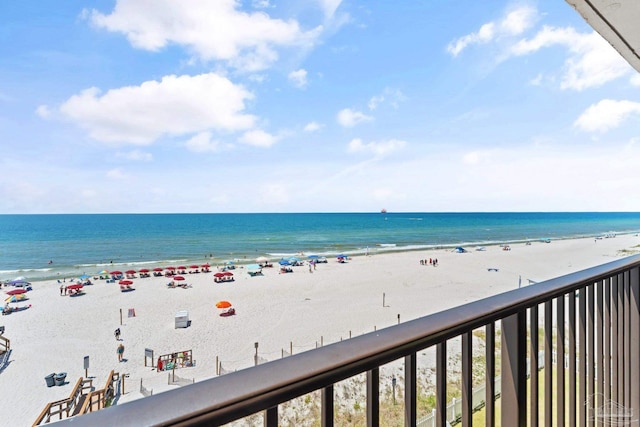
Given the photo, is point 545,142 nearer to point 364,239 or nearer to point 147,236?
point 364,239

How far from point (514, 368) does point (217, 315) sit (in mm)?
11202

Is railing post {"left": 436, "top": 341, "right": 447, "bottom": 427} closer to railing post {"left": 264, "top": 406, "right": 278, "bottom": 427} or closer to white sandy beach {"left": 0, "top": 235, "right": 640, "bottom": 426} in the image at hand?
railing post {"left": 264, "top": 406, "right": 278, "bottom": 427}

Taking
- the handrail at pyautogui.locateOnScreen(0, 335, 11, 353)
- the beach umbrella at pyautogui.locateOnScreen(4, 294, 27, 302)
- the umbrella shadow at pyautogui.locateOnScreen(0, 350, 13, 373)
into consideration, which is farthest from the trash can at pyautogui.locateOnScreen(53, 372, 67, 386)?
the beach umbrella at pyautogui.locateOnScreen(4, 294, 27, 302)

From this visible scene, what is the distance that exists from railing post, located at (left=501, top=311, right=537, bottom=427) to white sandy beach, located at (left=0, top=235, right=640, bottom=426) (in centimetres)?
716

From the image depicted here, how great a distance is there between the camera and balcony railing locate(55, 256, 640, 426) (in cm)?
A: 38

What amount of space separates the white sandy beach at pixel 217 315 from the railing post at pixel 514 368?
7.16 metres

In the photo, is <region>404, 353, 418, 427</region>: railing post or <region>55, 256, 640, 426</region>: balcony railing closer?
<region>55, 256, 640, 426</region>: balcony railing

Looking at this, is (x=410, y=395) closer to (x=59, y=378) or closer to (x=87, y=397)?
(x=87, y=397)

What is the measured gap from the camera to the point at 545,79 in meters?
5.21

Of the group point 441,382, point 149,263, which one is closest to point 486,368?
point 441,382

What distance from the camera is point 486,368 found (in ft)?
2.83

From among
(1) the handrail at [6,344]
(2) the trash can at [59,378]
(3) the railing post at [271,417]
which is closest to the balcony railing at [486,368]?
(3) the railing post at [271,417]

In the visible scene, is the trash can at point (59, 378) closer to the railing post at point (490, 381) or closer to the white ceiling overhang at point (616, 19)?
the railing post at point (490, 381)

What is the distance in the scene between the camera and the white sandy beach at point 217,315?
7.39m
